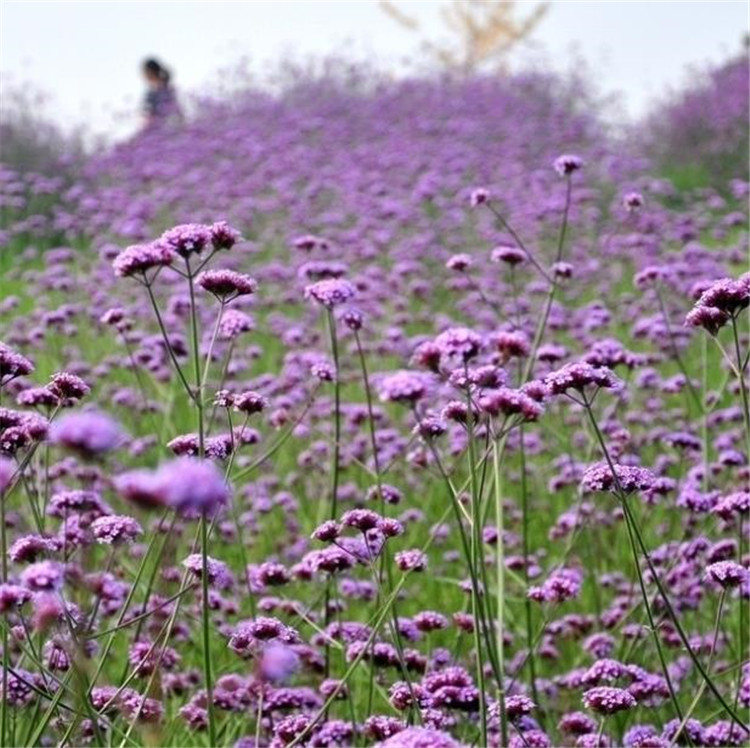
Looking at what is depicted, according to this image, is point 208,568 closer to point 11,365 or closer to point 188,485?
point 11,365

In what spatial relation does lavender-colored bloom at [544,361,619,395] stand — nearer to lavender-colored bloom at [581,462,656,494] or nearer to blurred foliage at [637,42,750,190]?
lavender-colored bloom at [581,462,656,494]

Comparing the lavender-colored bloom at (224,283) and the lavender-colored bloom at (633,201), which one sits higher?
the lavender-colored bloom at (633,201)

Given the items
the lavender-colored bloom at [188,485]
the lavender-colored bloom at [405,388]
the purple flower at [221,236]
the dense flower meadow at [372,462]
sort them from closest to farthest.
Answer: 1. the lavender-colored bloom at [188,485]
2. the lavender-colored bloom at [405,388]
3. the dense flower meadow at [372,462]
4. the purple flower at [221,236]

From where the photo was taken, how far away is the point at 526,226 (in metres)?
9.18

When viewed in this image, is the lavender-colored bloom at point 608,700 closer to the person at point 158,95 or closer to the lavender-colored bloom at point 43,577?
the lavender-colored bloom at point 43,577

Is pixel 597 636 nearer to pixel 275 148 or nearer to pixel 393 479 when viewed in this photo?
pixel 393 479

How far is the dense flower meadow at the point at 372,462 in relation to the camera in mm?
2250

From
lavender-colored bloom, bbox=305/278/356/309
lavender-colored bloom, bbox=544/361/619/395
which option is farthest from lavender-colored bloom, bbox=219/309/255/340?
lavender-colored bloom, bbox=544/361/619/395

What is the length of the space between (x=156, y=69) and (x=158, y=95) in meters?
0.56

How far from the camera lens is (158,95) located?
1598 centimetres

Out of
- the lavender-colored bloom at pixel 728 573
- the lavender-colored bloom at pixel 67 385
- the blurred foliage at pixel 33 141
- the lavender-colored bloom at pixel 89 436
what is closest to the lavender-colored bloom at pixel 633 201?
the lavender-colored bloom at pixel 728 573

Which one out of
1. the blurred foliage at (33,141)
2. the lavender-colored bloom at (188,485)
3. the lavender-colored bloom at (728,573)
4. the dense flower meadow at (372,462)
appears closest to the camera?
the lavender-colored bloom at (188,485)

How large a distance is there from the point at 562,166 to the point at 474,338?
2.04 metres

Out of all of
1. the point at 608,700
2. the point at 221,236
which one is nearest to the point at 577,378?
the point at 608,700
